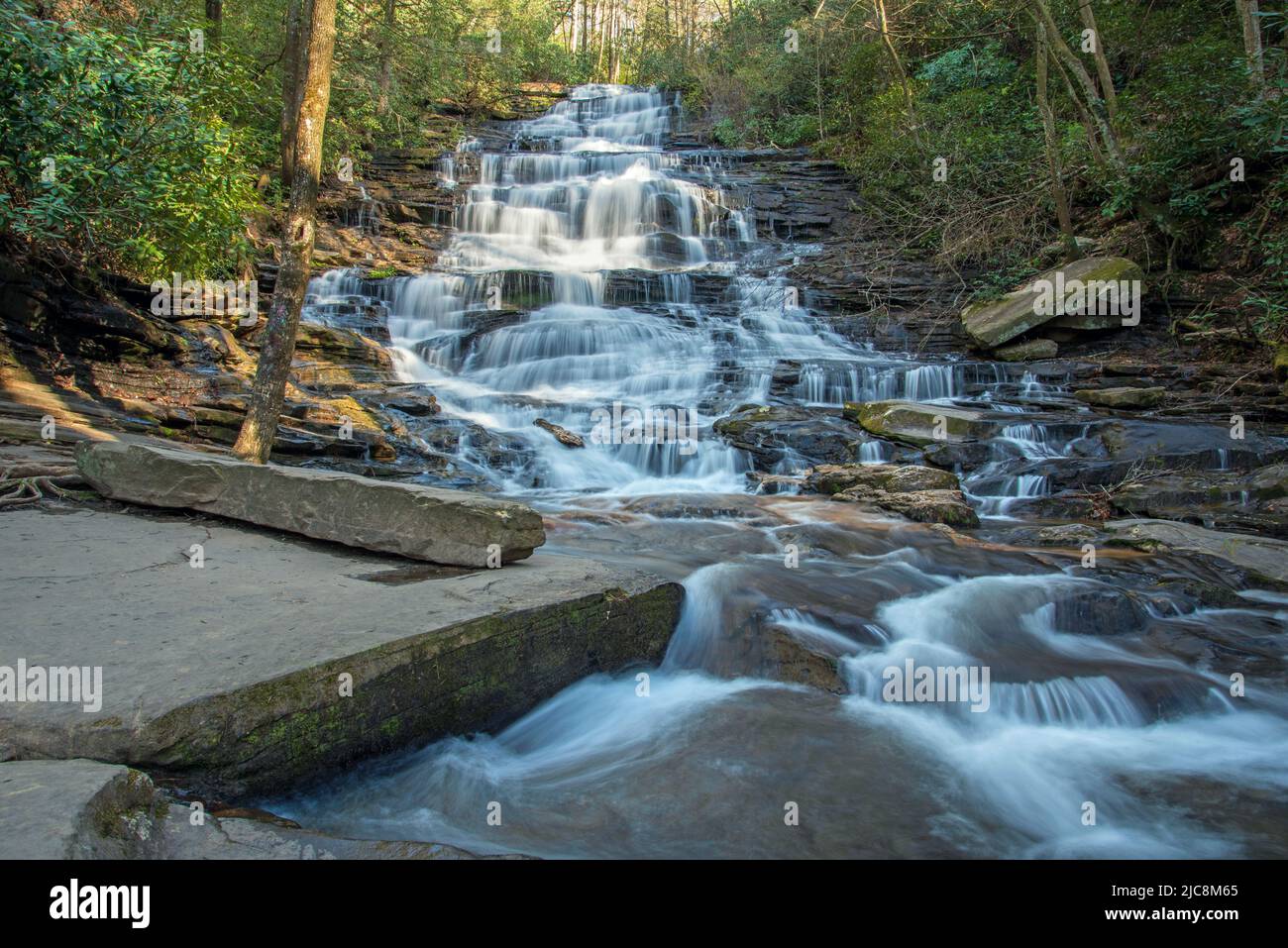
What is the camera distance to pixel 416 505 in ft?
15.8

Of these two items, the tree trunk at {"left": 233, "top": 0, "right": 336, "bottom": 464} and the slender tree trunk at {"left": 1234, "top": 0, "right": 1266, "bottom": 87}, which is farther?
the slender tree trunk at {"left": 1234, "top": 0, "right": 1266, "bottom": 87}

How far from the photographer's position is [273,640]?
3.25m

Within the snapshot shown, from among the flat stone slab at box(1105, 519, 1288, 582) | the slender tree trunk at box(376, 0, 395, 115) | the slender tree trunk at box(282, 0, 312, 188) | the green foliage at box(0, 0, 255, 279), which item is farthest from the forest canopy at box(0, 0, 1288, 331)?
the flat stone slab at box(1105, 519, 1288, 582)

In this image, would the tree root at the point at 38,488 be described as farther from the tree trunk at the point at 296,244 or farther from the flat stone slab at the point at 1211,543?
the flat stone slab at the point at 1211,543

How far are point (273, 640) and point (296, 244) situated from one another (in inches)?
192

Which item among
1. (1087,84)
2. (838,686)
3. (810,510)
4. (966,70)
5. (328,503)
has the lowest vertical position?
(838,686)

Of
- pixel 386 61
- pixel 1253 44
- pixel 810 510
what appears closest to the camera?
pixel 810 510

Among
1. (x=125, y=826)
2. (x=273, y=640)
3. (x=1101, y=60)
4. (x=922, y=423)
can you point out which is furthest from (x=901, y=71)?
(x=125, y=826)

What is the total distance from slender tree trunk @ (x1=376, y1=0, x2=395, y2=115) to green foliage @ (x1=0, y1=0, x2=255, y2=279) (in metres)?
6.43

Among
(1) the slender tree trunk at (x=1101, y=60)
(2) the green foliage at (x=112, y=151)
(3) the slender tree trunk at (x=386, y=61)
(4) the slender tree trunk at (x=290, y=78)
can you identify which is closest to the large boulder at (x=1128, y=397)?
(1) the slender tree trunk at (x=1101, y=60)

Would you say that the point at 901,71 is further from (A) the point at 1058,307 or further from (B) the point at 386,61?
(B) the point at 386,61

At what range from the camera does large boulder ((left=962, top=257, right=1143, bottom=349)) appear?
12.7 metres

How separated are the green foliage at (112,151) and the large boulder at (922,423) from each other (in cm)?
915

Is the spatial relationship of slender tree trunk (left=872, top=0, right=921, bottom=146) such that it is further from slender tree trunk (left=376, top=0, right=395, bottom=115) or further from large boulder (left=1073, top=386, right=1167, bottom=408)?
slender tree trunk (left=376, top=0, right=395, bottom=115)
